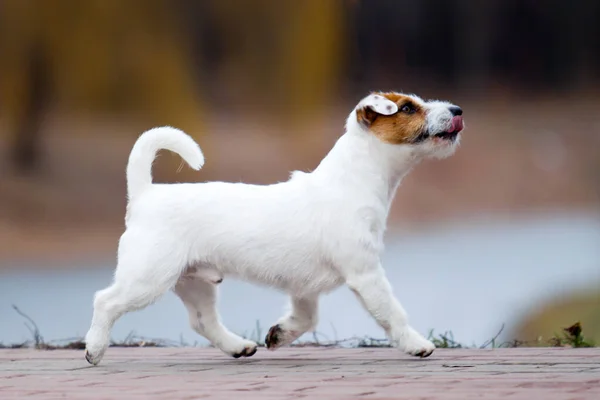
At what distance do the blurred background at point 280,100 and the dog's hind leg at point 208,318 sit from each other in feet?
13.4

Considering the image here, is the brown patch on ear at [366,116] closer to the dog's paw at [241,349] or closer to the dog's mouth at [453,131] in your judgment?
the dog's mouth at [453,131]

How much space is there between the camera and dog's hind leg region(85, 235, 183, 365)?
14.0 ft

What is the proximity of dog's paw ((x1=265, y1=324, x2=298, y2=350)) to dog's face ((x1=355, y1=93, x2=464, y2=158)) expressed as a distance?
975 mm

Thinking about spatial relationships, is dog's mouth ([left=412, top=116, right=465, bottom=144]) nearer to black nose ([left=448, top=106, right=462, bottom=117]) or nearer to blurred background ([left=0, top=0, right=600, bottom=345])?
black nose ([left=448, top=106, right=462, bottom=117])

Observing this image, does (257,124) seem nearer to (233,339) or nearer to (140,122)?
(140,122)

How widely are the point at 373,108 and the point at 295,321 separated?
103 cm

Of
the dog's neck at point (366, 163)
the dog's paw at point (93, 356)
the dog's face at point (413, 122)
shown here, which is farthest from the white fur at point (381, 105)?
the dog's paw at point (93, 356)

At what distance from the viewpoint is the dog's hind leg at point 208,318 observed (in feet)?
15.2

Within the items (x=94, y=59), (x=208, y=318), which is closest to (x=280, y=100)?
(x=94, y=59)

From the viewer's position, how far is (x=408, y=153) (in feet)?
14.6

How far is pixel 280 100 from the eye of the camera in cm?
945

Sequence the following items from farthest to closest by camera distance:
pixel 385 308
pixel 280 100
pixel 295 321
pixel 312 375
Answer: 1. pixel 280 100
2. pixel 295 321
3. pixel 385 308
4. pixel 312 375

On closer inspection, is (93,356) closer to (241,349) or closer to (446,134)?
(241,349)

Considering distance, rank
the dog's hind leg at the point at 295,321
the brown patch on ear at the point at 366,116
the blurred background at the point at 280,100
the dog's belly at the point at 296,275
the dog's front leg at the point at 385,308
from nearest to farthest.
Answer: the dog's front leg at the point at 385,308 → the dog's belly at the point at 296,275 → the brown patch on ear at the point at 366,116 → the dog's hind leg at the point at 295,321 → the blurred background at the point at 280,100
